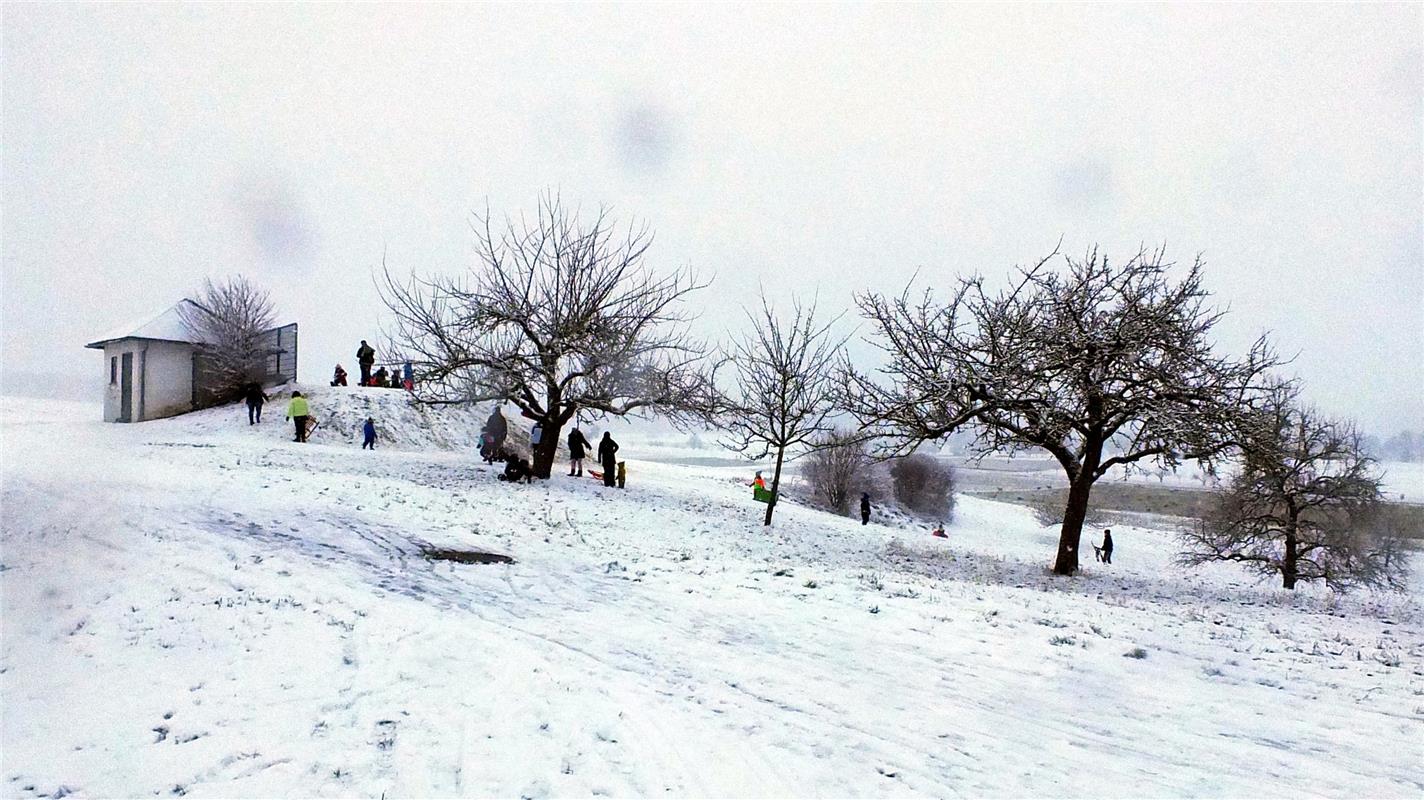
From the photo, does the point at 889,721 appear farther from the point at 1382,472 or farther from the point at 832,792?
the point at 1382,472

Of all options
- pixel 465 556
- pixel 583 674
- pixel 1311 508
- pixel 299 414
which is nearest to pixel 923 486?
pixel 1311 508

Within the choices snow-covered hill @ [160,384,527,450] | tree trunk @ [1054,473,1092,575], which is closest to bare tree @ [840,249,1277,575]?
tree trunk @ [1054,473,1092,575]

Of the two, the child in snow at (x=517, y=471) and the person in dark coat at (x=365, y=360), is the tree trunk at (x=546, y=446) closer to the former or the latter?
the child in snow at (x=517, y=471)

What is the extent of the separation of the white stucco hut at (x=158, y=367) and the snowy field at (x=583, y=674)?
19560mm

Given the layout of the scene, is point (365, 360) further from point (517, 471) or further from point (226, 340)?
point (517, 471)

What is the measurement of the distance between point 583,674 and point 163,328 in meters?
29.4

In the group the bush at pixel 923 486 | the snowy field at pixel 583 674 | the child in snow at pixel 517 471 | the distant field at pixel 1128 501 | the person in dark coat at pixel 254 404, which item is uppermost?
the person in dark coat at pixel 254 404

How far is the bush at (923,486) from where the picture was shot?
44578 millimetres

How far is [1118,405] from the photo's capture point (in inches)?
476

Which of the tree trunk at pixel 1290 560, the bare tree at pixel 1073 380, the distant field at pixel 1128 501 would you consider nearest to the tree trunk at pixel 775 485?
the bare tree at pixel 1073 380

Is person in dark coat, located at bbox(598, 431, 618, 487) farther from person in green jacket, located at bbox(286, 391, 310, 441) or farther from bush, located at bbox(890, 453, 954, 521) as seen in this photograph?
bush, located at bbox(890, 453, 954, 521)

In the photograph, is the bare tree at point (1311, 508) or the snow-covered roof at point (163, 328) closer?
the bare tree at point (1311, 508)

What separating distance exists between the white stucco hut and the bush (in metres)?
36.8

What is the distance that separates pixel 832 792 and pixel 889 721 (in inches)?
44.0
